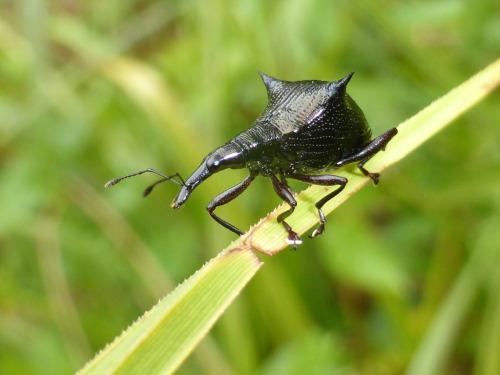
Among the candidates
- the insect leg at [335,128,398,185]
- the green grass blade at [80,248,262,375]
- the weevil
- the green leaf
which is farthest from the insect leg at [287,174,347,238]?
the green grass blade at [80,248,262,375]

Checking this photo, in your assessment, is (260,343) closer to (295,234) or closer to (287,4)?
(295,234)

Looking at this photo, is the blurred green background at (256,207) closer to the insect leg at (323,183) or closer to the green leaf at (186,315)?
the insect leg at (323,183)

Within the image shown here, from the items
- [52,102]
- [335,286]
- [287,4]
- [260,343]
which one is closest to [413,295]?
[335,286]

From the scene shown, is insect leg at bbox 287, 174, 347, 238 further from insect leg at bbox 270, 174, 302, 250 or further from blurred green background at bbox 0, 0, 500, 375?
blurred green background at bbox 0, 0, 500, 375

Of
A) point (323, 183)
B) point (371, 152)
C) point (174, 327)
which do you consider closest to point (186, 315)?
point (174, 327)

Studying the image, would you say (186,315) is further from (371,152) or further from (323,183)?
(371,152)
